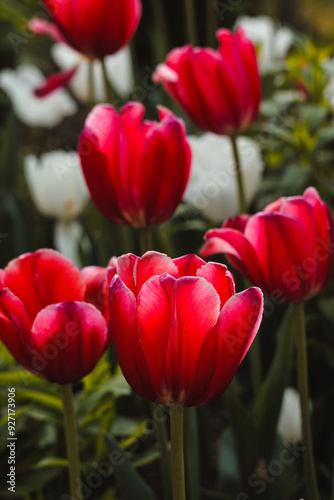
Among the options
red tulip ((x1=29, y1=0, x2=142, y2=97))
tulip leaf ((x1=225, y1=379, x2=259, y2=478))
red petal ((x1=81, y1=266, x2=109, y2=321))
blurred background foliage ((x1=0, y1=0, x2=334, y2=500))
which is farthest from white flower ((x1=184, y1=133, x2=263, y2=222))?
red petal ((x1=81, y1=266, x2=109, y2=321))

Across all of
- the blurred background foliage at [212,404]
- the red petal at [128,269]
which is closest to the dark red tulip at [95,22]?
the blurred background foliage at [212,404]

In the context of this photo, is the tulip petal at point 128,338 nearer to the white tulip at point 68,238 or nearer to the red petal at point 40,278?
the red petal at point 40,278

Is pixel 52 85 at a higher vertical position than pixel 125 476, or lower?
higher

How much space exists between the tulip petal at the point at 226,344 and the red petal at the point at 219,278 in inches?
1.0

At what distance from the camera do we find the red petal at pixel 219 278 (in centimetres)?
48

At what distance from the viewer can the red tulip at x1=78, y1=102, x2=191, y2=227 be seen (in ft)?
2.18

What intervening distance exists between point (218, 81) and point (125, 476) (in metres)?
0.44

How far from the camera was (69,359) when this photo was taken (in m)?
0.55

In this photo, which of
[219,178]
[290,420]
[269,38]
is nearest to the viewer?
[290,420]

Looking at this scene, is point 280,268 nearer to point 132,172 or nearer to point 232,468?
point 132,172

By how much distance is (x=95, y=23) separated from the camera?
87 cm

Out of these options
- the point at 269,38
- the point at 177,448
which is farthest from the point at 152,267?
the point at 269,38

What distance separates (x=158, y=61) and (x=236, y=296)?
112 cm

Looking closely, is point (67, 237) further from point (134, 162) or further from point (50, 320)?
point (50, 320)
